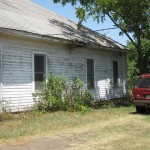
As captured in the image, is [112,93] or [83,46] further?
[112,93]

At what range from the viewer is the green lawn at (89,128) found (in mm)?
9891

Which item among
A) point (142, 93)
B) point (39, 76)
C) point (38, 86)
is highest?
point (39, 76)

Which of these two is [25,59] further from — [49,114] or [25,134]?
[25,134]

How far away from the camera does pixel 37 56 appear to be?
1734 centimetres

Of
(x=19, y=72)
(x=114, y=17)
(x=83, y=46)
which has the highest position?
(x=114, y=17)

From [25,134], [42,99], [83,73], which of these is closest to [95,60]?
[83,73]

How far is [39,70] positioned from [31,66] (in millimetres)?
744

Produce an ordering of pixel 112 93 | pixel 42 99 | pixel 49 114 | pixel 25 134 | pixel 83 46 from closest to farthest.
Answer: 1. pixel 25 134
2. pixel 49 114
3. pixel 42 99
4. pixel 83 46
5. pixel 112 93

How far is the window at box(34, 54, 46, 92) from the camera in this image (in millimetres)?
17141

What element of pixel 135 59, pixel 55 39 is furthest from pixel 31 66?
pixel 135 59

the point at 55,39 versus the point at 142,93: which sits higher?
the point at 55,39

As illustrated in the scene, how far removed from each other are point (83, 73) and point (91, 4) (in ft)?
11.9

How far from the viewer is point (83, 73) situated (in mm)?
20797

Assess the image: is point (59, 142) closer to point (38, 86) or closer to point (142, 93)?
point (142, 93)
